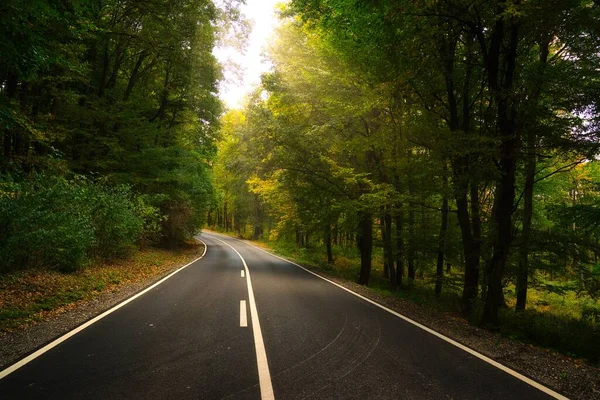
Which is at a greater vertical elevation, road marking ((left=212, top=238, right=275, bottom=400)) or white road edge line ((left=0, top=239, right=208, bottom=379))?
road marking ((left=212, top=238, right=275, bottom=400))

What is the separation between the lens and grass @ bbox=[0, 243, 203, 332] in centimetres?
607

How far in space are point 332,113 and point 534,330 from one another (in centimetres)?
897

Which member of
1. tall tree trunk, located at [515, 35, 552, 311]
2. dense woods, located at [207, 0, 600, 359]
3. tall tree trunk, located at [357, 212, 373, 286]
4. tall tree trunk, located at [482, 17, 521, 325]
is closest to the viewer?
dense woods, located at [207, 0, 600, 359]

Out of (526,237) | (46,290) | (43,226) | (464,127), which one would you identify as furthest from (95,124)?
(526,237)

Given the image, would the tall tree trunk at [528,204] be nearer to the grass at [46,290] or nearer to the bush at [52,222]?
the grass at [46,290]

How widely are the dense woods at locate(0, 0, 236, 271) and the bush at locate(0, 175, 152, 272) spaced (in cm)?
3

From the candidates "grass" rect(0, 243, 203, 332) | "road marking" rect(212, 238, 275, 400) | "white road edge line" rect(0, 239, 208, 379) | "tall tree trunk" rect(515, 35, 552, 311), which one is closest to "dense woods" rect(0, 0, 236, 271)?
"grass" rect(0, 243, 203, 332)

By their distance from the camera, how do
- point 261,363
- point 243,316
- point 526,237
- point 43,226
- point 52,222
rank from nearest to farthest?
1. point 261,363
2. point 243,316
3. point 526,237
4. point 43,226
5. point 52,222

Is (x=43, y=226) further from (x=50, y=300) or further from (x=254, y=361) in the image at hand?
(x=254, y=361)

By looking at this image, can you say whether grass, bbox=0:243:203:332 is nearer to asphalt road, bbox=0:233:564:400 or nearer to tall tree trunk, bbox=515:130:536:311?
asphalt road, bbox=0:233:564:400

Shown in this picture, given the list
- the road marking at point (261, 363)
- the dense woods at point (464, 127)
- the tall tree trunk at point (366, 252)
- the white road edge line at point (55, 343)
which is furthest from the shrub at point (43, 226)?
the tall tree trunk at point (366, 252)

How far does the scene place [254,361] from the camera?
426 cm

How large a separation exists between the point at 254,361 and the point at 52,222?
730 centimetres

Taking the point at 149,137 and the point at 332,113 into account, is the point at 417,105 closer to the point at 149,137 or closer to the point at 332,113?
the point at 332,113
